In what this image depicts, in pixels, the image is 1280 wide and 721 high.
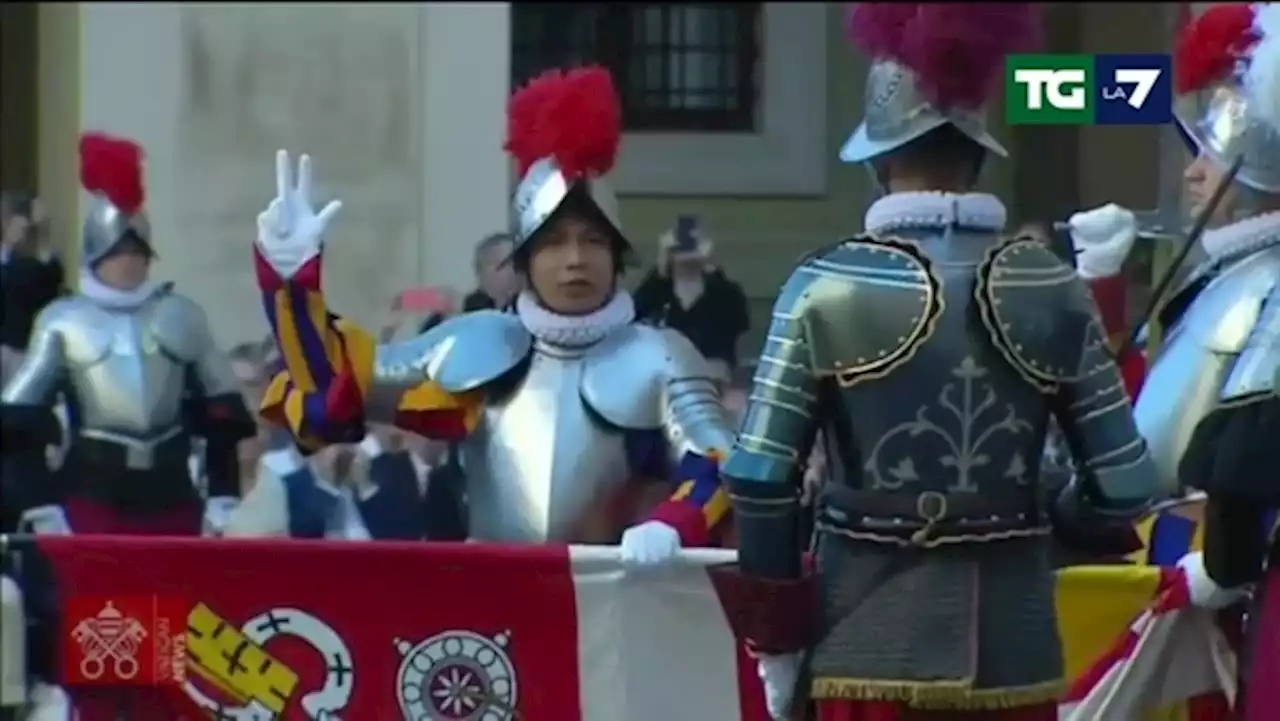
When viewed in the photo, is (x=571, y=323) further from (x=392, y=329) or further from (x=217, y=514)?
(x=392, y=329)

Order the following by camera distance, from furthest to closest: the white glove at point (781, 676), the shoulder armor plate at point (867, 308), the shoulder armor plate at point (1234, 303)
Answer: the shoulder armor plate at point (1234, 303)
the white glove at point (781, 676)
the shoulder armor plate at point (867, 308)

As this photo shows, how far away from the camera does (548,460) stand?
5410mm

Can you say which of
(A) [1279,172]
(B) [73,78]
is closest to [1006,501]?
(A) [1279,172]

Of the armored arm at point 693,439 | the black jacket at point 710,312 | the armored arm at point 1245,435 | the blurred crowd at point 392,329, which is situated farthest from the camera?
the black jacket at point 710,312

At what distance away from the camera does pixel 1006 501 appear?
13.7ft

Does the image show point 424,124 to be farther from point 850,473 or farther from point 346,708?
point 850,473

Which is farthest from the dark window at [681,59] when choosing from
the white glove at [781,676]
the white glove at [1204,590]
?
the white glove at [781,676]

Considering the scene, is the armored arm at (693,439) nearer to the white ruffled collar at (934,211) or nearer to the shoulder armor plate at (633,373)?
the shoulder armor plate at (633,373)

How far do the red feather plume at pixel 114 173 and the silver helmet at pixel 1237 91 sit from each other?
3152 millimetres

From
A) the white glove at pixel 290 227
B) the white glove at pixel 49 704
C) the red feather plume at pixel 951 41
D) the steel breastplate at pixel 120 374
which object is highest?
the red feather plume at pixel 951 41

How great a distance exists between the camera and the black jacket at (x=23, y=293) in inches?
345

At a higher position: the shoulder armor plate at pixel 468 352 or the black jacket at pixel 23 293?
Answer: the shoulder armor plate at pixel 468 352

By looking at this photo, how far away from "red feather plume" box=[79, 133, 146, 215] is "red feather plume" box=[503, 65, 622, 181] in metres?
2.00

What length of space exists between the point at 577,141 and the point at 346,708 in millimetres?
1253
